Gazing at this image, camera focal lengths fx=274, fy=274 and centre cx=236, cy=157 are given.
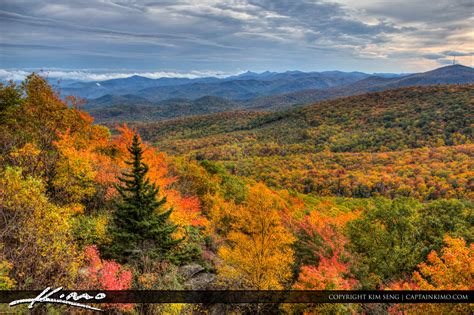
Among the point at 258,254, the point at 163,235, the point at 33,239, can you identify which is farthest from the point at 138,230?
the point at 258,254

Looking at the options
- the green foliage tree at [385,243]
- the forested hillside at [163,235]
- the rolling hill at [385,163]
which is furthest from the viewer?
the rolling hill at [385,163]

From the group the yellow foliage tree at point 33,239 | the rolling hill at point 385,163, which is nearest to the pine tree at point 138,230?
the yellow foliage tree at point 33,239

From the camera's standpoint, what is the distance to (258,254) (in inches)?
1091

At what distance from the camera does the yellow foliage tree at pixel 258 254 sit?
26.5 metres

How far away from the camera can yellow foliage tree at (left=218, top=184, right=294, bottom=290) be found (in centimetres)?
2655

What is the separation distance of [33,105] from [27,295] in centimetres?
2756

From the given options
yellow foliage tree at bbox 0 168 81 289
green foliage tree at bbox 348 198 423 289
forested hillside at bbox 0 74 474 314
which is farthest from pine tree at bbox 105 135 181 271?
green foliage tree at bbox 348 198 423 289

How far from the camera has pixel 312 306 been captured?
23.1 metres

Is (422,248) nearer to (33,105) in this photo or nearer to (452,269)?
(452,269)

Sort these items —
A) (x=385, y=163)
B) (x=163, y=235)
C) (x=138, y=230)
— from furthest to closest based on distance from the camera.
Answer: (x=385, y=163), (x=163, y=235), (x=138, y=230)

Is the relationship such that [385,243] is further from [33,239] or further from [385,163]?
[385,163]

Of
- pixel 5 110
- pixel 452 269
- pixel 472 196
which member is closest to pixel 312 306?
pixel 452 269
